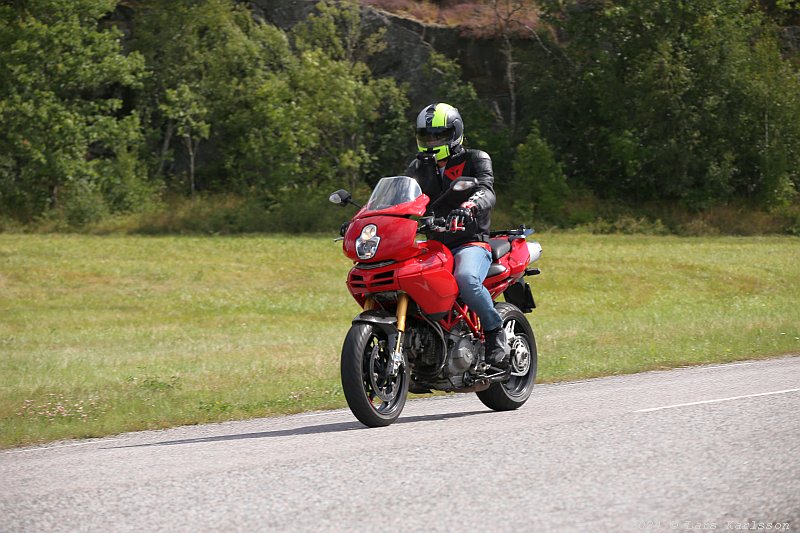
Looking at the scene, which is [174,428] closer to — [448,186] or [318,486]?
[448,186]

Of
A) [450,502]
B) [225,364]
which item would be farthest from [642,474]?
[225,364]

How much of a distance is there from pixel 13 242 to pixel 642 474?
36.5 m

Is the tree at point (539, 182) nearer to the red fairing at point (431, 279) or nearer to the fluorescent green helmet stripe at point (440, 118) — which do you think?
the fluorescent green helmet stripe at point (440, 118)

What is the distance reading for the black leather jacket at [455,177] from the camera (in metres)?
10.4

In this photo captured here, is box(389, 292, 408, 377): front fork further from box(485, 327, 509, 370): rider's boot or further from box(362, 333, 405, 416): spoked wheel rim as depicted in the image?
box(485, 327, 509, 370): rider's boot

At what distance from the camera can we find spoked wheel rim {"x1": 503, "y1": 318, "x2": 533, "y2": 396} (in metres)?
10.9

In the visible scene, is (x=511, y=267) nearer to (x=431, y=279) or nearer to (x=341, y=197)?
(x=431, y=279)

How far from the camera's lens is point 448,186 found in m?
10.5

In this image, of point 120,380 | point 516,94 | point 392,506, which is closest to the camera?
point 392,506

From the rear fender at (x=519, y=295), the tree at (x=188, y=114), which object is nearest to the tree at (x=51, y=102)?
the tree at (x=188, y=114)

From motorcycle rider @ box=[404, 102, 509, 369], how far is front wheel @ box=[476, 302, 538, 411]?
0.31m

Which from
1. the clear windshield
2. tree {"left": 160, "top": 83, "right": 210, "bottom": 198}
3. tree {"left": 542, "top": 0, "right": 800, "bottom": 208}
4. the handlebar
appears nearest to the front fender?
the handlebar

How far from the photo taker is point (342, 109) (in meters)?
54.0

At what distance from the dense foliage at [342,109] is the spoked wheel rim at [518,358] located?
39.4 metres
